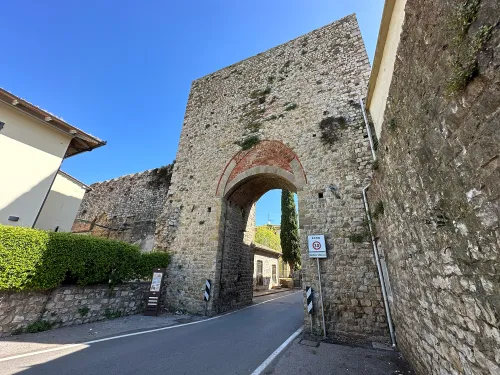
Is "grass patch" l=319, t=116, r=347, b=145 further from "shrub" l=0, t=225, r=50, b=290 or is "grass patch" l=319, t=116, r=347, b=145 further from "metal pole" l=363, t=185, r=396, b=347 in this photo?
"shrub" l=0, t=225, r=50, b=290

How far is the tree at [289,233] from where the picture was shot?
69.3 ft

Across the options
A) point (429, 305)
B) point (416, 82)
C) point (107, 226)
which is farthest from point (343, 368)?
point (107, 226)

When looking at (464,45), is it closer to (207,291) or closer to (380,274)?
(380,274)

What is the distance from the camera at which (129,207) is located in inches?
576

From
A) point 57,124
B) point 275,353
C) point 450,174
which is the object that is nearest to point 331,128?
point 450,174

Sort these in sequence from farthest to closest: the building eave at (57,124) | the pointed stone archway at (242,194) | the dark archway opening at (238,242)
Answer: the dark archway opening at (238,242), the pointed stone archway at (242,194), the building eave at (57,124)

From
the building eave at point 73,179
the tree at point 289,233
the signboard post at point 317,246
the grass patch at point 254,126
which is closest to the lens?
the signboard post at point 317,246

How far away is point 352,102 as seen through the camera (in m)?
7.85

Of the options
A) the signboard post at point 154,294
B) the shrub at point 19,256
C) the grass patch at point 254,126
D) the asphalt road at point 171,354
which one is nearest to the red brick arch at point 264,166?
the grass patch at point 254,126

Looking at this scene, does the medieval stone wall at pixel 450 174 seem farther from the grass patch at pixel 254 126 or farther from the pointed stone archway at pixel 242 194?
the grass patch at pixel 254 126

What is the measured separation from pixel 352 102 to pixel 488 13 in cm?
704

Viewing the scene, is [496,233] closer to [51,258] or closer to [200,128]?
[51,258]

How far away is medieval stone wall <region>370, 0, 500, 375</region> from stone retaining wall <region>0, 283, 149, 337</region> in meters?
7.71

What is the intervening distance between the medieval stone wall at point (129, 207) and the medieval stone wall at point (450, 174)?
12591 millimetres
